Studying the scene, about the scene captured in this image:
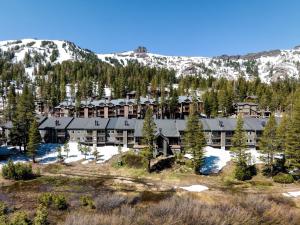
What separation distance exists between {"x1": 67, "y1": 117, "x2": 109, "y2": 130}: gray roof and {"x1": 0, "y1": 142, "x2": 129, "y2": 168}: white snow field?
5.31 m

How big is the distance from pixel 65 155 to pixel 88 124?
14.5 metres

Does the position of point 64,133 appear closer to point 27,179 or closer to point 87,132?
point 87,132

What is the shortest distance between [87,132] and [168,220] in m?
65.8

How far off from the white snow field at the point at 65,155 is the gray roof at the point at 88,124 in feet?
17.4

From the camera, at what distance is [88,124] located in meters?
84.8

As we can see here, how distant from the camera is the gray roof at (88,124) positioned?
82.6 meters

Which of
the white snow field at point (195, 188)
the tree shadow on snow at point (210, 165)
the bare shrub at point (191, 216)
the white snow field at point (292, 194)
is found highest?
the bare shrub at point (191, 216)

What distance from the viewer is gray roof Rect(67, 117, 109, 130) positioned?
82.6 m

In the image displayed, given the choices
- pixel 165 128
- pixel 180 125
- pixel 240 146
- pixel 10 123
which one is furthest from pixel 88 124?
pixel 240 146

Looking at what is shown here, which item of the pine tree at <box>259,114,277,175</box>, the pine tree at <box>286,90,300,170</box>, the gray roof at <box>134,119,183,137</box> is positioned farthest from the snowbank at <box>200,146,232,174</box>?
the pine tree at <box>286,90,300,170</box>

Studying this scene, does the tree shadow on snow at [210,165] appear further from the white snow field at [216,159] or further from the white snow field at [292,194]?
the white snow field at [292,194]

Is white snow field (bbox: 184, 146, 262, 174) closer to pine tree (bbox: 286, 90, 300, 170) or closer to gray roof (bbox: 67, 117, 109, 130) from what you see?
pine tree (bbox: 286, 90, 300, 170)

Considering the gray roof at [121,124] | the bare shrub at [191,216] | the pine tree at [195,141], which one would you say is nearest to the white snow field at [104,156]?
the pine tree at [195,141]

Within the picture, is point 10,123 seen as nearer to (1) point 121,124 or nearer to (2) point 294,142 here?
(1) point 121,124
